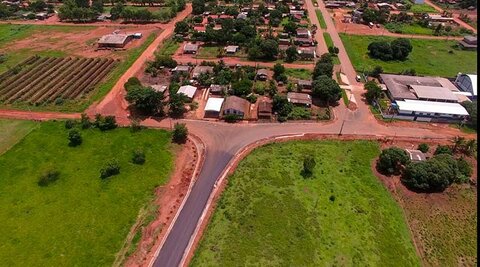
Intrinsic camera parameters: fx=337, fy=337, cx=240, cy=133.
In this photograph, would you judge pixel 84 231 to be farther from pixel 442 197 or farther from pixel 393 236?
pixel 442 197

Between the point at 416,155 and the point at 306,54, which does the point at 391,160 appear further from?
the point at 306,54

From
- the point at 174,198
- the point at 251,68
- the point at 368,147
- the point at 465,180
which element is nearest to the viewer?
the point at 174,198

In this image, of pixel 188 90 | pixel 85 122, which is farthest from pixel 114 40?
pixel 85 122

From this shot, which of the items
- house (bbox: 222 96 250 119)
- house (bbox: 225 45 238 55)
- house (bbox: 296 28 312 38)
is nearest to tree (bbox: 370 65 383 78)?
house (bbox: 296 28 312 38)

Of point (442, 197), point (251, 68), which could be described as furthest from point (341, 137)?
point (251, 68)

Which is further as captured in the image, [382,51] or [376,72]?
[382,51]

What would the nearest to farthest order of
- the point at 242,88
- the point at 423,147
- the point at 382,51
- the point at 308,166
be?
the point at 308,166, the point at 423,147, the point at 242,88, the point at 382,51

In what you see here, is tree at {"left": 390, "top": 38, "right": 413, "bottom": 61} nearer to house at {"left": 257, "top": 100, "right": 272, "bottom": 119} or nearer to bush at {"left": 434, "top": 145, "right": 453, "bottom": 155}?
bush at {"left": 434, "top": 145, "right": 453, "bottom": 155}
